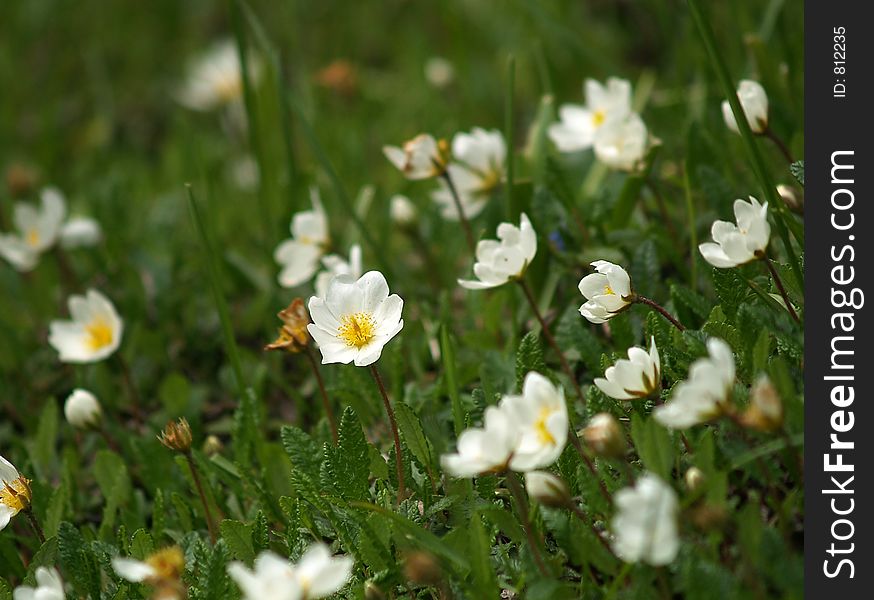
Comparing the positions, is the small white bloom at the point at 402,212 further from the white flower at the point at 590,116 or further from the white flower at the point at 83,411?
the white flower at the point at 83,411

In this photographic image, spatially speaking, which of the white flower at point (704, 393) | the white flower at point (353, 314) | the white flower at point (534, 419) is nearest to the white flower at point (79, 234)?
the white flower at point (353, 314)

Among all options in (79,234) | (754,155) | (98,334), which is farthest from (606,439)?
(79,234)

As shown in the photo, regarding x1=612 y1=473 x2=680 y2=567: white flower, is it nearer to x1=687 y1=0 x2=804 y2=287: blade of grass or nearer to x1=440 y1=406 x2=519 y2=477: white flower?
x1=440 y1=406 x2=519 y2=477: white flower

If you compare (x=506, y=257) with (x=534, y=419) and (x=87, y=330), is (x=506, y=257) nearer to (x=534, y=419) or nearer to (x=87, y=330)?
(x=534, y=419)

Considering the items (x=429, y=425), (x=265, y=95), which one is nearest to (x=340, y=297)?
(x=429, y=425)

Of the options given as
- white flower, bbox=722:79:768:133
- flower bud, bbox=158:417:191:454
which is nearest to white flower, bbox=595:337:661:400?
white flower, bbox=722:79:768:133
